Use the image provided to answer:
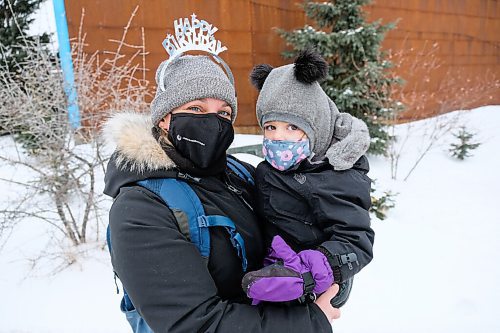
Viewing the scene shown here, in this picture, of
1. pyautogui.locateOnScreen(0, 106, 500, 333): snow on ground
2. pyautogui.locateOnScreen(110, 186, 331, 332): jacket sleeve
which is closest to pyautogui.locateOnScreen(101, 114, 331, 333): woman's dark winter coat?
pyautogui.locateOnScreen(110, 186, 331, 332): jacket sleeve

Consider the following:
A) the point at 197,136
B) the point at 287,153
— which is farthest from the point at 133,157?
the point at 287,153

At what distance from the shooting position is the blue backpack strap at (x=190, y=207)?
132 centimetres

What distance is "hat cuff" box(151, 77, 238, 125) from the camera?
1.58 metres

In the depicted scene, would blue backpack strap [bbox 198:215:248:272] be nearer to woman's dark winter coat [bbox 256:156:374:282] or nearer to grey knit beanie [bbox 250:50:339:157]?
woman's dark winter coat [bbox 256:156:374:282]

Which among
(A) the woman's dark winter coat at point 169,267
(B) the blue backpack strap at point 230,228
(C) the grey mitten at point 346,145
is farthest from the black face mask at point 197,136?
(C) the grey mitten at point 346,145

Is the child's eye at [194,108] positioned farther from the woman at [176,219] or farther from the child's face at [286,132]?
the child's face at [286,132]

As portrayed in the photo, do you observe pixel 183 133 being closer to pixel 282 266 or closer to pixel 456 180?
pixel 282 266

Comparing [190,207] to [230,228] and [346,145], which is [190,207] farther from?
[346,145]

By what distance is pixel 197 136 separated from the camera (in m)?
1.54

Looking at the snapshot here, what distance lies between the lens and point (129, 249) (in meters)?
1.21

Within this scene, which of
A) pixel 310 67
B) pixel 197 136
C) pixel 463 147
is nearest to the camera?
pixel 197 136

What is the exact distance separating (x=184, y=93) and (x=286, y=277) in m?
0.87

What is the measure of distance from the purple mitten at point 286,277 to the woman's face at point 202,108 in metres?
0.68

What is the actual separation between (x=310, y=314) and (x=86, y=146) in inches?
183
